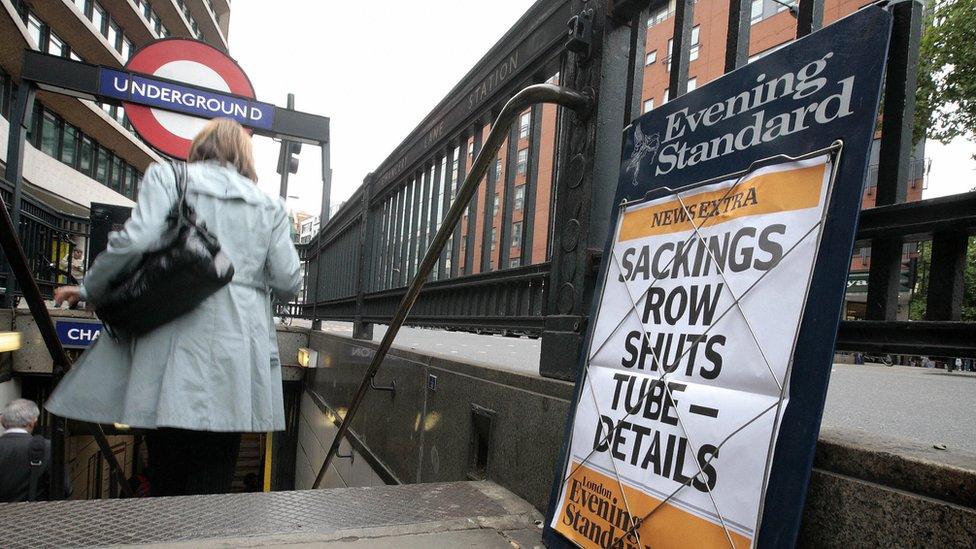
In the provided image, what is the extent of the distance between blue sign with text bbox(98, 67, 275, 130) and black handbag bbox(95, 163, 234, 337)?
9.64 feet

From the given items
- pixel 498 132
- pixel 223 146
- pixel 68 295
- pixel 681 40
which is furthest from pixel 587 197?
pixel 68 295

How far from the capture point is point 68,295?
2305 mm

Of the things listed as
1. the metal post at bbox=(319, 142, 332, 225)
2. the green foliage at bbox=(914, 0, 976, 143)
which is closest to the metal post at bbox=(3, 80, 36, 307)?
the metal post at bbox=(319, 142, 332, 225)

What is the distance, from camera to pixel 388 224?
6227mm

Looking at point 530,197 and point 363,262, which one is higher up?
point 530,197

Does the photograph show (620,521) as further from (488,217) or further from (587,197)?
(488,217)

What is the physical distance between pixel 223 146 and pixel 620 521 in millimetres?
2124

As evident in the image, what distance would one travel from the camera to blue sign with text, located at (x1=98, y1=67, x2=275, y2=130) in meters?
4.50

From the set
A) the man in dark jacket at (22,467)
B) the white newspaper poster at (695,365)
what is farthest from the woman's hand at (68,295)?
the man in dark jacket at (22,467)

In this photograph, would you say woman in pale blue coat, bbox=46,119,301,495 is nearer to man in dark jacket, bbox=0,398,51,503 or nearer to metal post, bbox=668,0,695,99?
metal post, bbox=668,0,695,99

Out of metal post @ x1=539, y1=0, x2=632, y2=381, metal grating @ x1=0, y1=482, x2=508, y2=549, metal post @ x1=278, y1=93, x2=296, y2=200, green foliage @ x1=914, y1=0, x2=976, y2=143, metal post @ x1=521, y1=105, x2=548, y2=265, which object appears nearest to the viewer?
metal grating @ x1=0, y1=482, x2=508, y2=549

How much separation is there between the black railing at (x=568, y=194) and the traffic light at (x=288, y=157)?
108 cm

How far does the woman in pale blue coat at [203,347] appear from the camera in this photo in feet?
7.04

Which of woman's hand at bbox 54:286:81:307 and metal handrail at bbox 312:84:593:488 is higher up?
metal handrail at bbox 312:84:593:488
